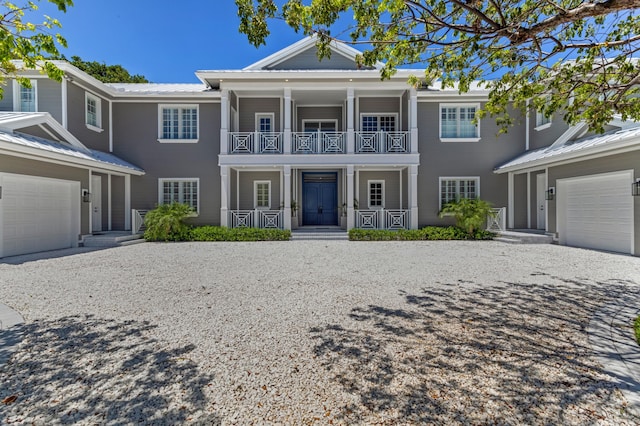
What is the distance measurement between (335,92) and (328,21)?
8900 millimetres

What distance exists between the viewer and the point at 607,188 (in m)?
9.02

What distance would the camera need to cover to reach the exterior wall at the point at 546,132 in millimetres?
12112

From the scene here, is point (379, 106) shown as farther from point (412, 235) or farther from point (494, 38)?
point (494, 38)

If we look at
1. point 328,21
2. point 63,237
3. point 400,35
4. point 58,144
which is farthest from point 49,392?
point 58,144

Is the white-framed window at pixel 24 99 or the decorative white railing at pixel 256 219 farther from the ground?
the white-framed window at pixel 24 99

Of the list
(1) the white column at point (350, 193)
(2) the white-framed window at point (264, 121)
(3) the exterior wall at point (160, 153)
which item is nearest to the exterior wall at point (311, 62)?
(2) the white-framed window at point (264, 121)

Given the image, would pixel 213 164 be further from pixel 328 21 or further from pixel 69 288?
pixel 328 21

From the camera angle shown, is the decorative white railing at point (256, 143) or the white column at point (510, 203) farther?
the white column at point (510, 203)

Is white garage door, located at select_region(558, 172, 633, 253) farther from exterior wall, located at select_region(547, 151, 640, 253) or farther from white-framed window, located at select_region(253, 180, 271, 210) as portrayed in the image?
white-framed window, located at select_region(253, 180, 271, 210)

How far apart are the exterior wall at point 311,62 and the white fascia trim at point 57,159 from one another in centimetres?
795

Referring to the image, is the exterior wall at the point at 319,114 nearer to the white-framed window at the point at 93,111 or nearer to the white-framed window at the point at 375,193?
the white-framed window at the point at 375,193

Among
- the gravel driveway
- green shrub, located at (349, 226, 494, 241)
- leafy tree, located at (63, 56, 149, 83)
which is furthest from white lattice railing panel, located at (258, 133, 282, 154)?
leafy tree, located at (63, 56, 149, 83)

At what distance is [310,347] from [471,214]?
34.7ft

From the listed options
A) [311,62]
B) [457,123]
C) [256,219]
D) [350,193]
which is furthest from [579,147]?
[256,219]
